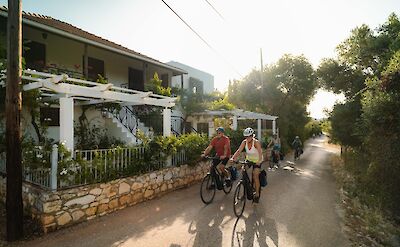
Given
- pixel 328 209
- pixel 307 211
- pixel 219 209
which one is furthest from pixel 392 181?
pixel 219 209

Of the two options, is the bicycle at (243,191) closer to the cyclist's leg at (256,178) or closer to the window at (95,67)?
the cyclist's leg at (256,178)

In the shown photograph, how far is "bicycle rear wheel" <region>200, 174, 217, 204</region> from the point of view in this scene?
716cm

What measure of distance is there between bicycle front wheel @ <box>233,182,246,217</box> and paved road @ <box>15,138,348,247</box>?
0.20m

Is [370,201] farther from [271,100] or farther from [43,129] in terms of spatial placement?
[271,100]

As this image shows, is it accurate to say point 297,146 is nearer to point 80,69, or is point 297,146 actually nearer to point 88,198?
point 80,69

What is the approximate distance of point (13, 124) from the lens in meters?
4.94

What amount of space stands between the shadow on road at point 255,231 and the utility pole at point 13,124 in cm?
427

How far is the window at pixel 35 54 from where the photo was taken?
10098 mm

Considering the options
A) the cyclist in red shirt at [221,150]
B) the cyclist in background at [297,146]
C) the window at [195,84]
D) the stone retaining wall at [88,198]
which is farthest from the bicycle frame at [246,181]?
the window at [195,84]

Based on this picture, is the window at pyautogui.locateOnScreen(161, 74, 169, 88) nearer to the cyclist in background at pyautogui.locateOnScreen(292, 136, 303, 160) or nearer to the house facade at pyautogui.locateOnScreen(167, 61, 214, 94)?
the house facade at pyautogui.locateOnScreen(167, 61, 214, 94)

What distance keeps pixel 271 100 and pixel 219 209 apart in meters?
21.4

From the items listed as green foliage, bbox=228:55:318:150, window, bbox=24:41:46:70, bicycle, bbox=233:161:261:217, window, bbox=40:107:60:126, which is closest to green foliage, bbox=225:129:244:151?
bicycle, bbox=233:161:261:217

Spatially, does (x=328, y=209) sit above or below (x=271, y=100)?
below

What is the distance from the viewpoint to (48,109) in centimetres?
1016
